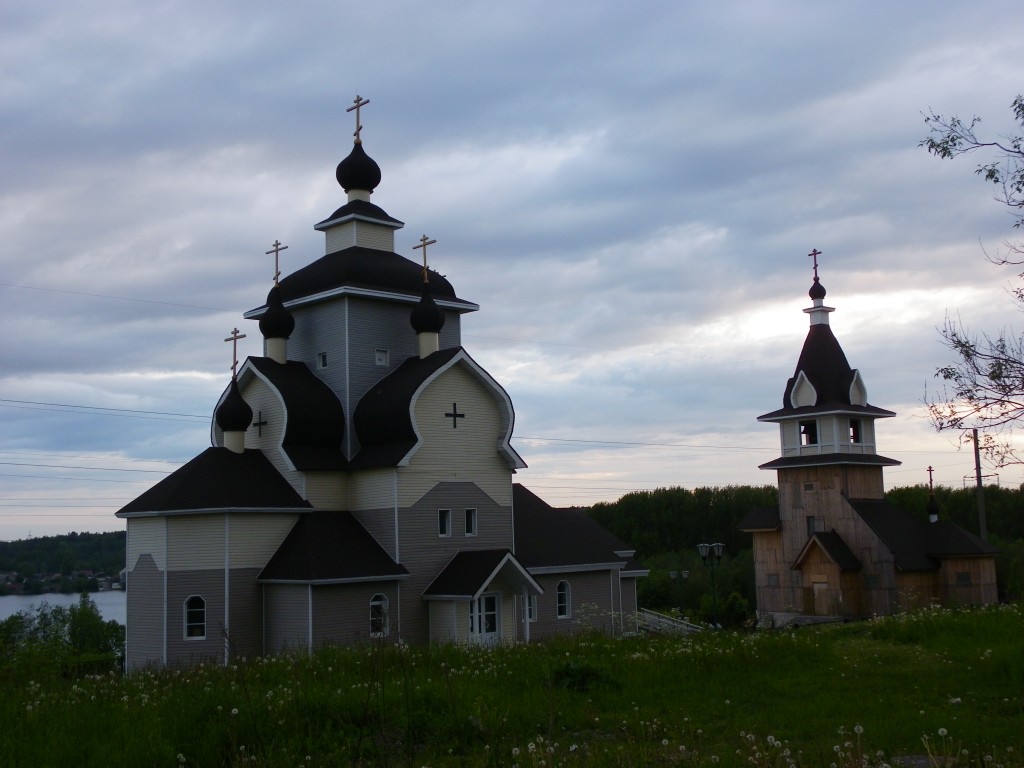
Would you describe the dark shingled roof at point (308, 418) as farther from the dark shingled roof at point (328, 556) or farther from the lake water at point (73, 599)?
the lake water at point (73, 599)

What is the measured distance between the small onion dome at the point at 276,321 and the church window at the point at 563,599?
10066 millimetres

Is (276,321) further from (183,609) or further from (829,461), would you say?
(829,461)

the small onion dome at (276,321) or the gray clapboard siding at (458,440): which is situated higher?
the small onion dome at (276,321)

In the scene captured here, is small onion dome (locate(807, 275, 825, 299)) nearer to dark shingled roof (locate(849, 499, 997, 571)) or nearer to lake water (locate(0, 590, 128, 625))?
dark shingled roof (locate(849, 499, 997, 571))

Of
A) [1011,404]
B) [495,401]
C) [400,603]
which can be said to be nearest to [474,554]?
[400,603]

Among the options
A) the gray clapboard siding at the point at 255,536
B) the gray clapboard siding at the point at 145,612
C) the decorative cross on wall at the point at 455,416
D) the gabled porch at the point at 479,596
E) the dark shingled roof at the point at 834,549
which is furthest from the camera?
the dark shingled roof at the point at 834,549

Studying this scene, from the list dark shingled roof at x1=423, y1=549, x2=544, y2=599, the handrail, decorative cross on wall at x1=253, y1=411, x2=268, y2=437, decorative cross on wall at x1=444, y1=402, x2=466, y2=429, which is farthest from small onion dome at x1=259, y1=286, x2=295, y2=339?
the handrail

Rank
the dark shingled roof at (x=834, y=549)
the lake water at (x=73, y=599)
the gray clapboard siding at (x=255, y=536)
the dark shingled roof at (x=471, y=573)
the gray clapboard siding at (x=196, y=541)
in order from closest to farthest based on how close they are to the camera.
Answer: the gray clapboard siding at (x=196, y=541), the gray clapboard siding at (x=255, y=536), the dark shingled roof at (x=471, y=573), the dark shingled roof at (x=834, y=549), the lake water at (x=73, y=599)

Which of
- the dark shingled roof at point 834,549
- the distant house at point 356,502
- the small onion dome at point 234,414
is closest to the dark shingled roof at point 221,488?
the distant house at point 356,502

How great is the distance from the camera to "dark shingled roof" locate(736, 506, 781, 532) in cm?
3688

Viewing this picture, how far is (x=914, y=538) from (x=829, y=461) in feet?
12.4

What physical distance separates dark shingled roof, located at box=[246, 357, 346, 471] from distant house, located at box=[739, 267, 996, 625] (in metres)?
16.6

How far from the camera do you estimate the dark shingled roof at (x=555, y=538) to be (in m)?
28.8

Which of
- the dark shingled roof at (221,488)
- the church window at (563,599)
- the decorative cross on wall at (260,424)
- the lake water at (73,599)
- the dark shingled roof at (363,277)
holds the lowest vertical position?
the lake water at (73,599)
